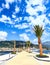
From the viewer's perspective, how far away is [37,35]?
123 feet

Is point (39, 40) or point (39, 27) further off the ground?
point (39, 27)

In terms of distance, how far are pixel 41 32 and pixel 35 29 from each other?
62.6 inches

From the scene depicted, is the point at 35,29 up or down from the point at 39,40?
up

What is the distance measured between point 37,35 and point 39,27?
2006 millimetres

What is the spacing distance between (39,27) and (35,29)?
1.09 metres

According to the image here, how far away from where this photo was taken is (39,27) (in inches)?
1462

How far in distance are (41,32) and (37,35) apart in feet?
3.99

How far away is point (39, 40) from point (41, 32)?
1962 millimetres

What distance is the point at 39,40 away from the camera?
37.4 m

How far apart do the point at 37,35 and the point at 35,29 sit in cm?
152

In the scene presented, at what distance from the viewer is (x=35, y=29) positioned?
123ft

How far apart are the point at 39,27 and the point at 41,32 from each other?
1.28m

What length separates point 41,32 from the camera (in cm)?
3728
